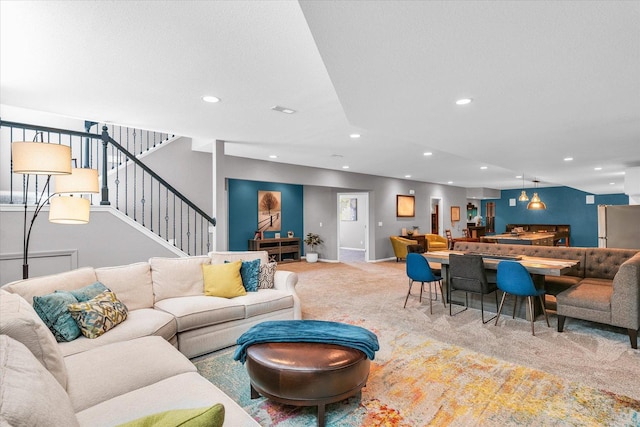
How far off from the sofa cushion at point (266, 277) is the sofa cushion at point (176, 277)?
664 millimetres

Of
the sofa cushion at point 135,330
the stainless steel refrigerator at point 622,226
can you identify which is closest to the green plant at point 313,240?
the stainless steel refrigerator at point 622,226

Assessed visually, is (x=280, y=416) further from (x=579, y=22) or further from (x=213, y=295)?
(x=579, y=22)

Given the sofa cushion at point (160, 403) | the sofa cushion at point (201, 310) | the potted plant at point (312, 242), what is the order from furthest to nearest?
the potted plant at point (312, 242)
the sofa cushion at point (201, 310)
the sofa cushion at point (160, 403)

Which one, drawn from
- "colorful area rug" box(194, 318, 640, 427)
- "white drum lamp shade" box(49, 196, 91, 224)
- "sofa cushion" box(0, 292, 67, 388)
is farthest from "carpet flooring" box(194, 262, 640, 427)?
"white drum lamp shade" box(49, 196, 91, 224)

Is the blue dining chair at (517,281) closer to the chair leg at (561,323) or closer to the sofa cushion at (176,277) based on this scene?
the chair leg at (561,323)

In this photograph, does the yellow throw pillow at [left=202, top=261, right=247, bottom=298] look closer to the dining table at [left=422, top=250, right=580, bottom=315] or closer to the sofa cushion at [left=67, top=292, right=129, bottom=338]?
the sofa cushion at [left=67, top=292, right=129, bottom=338]

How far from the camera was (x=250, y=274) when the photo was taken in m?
3.77

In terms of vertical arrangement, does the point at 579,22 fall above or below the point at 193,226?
above

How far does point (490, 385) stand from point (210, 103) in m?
3.54

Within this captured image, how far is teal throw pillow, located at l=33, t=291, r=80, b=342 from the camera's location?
229cm

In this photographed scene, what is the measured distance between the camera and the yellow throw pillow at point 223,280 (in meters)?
3.49

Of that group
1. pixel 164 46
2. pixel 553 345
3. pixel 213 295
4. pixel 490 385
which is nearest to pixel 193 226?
pixel 213 295

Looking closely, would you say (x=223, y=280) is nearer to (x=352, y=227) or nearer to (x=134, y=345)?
(x=134, y=345)

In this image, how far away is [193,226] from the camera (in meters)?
5.85
